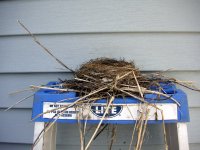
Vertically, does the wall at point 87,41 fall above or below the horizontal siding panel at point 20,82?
above

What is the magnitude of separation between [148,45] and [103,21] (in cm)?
27

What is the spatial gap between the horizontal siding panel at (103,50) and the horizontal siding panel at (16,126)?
0.23 meters

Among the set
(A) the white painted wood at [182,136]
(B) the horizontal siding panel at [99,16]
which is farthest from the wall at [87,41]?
(A) the white painted wood at [182,136]

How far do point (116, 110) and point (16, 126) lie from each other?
67 centimetres

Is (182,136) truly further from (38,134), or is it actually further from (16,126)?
(16,126)

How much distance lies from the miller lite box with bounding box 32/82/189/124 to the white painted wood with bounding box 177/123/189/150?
24 millimetres

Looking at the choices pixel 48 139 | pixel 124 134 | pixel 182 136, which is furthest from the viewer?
pixel 124 134

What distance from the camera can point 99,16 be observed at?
1.11 m

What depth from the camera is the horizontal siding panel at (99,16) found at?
1.09 m

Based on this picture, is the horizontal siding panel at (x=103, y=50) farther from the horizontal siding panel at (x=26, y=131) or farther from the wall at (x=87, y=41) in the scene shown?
the horizontal siding panel at (x=26, y=131)

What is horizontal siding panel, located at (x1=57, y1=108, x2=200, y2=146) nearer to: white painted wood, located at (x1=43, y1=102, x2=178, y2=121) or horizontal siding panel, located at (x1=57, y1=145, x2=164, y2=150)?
horizontal siding panel, located at (x1=57, y1=145, x2=164, y2=150)

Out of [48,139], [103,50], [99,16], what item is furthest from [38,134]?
[99,16]

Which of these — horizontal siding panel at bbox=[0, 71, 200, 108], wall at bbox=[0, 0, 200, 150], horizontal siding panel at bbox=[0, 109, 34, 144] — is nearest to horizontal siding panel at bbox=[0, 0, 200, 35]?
wall at bbox=[0, 0, 200, 150]

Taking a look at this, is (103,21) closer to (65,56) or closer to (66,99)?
(65,56)
